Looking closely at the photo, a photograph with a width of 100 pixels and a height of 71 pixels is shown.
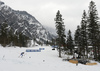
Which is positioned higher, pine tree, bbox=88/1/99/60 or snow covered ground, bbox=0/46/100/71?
pine tree, bbox=88/1/99/60

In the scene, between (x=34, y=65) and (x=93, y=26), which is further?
(x=93, y=26)

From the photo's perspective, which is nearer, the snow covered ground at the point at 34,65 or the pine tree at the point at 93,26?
the snow covered ground at the point at 34,65

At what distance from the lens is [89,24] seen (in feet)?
73.7

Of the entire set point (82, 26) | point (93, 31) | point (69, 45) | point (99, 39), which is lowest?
point (69, 45)

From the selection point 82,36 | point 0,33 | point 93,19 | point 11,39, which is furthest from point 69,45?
point 11,39

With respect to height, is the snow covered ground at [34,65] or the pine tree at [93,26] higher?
the pine tree at [93,26]

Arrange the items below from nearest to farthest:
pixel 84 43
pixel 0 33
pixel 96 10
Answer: pixel 96 10 → pixel 84 43 → pixel 0 33

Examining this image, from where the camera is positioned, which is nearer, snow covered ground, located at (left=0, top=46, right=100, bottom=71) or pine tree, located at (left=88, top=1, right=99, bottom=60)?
snow covered ground, located at (left=0, top=46, right=100, bottom=71)

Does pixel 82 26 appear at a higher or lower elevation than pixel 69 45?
higher

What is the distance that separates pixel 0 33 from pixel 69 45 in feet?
109

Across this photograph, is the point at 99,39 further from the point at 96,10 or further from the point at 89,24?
the point at 96,10

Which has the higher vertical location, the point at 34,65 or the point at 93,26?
the point at 93,26

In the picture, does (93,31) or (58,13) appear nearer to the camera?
(93,31)

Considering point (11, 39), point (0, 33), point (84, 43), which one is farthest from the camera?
point (11, 39)
